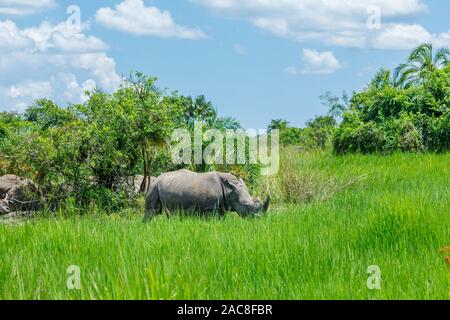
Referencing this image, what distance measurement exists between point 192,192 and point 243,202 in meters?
0.78

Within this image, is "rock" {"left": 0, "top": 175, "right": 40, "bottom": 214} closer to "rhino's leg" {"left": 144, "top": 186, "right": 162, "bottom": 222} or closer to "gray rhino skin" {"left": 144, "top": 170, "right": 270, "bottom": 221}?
"rhino's leg" {"left": 144, "top": 186, "right": 162, "bottom": 222}

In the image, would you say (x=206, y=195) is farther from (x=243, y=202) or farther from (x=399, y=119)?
(x=399, y=119)

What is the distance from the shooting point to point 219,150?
15.4m

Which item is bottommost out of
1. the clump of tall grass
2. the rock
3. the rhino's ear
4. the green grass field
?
the rock

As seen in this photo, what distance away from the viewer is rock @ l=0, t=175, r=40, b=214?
1450 centimetres

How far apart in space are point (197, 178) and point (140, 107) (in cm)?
398

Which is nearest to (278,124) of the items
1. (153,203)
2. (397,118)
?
(397,118)

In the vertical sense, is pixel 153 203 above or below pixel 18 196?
above

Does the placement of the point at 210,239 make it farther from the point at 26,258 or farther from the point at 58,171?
the point at 58,171

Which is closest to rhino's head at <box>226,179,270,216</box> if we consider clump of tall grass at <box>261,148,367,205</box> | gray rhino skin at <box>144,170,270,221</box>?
gray rhino skin at <box>144,170,270,221</box>

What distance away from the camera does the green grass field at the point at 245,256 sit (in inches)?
213

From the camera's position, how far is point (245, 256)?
665cm

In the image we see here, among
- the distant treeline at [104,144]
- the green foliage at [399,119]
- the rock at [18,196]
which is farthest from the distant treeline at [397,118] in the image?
the rock at [18,196]

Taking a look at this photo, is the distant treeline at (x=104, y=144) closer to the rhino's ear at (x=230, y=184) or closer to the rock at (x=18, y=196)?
the rock at (x=18, y=196)
